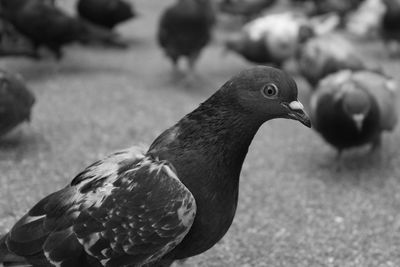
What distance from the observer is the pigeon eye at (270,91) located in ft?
7.55

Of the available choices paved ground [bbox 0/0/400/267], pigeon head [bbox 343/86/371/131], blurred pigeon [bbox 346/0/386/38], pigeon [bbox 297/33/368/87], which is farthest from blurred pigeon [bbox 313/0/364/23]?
pigeon head [bbox 343/86/371/131]

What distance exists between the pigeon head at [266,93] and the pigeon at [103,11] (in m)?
6.07

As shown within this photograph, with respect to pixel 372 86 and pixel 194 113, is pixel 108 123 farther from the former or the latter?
pixel 194 113

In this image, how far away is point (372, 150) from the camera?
4871 mm

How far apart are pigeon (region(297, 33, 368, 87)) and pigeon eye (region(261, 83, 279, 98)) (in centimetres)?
355

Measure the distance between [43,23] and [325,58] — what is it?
314cm

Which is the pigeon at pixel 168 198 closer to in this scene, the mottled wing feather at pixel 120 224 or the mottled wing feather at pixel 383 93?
the mottled wing feather at pixel 120 224

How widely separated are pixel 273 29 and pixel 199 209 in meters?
5.02

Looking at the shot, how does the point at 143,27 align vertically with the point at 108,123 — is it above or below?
below

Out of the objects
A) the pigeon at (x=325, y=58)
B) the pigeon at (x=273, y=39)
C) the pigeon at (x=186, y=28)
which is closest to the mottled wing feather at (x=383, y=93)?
the pigeon at (x=325, y=58)

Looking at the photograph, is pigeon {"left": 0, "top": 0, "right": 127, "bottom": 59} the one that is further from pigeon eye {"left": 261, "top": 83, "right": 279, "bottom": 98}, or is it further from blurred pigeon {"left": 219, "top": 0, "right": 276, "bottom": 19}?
pigeon eye {"left": 261, "top": 83, "right": 279, "bottom": 98}

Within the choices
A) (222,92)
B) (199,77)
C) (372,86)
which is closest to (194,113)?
(222,92)

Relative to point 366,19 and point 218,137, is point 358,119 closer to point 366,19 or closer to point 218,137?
point 218,137

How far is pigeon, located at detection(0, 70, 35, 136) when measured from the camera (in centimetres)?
426
